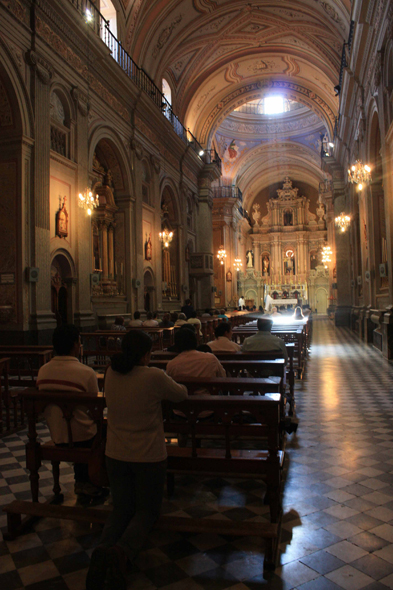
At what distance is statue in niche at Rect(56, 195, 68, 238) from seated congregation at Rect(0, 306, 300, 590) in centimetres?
700

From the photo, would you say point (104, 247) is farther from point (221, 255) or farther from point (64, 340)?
point (221, 255)

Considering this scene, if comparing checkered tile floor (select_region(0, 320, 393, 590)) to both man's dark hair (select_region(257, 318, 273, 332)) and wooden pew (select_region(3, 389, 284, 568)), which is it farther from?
man's dark hair (select_region(257, 318, 273, 332))

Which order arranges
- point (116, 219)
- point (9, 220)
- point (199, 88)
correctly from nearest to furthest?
point (9, 220) < point (116, 219) < point (199, 88)

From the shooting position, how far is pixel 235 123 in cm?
3106

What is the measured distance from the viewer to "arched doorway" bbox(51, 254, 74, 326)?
10.5 meters

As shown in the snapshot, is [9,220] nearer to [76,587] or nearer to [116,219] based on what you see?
[116,219]

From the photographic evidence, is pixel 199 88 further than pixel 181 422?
Yes

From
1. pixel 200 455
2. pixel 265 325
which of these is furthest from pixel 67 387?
pixel 265 325

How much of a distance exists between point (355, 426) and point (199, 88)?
18.7 meters

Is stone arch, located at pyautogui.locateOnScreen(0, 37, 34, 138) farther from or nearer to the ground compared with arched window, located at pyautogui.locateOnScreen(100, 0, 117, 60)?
nearer to the ground

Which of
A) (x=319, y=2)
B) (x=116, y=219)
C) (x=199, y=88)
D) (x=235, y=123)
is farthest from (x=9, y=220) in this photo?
(x=235, y=123)

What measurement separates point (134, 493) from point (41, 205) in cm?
778

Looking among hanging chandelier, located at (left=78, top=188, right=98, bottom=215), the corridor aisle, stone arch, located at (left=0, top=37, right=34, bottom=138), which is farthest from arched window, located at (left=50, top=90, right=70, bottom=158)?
the corridor aisle

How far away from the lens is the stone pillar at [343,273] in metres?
20.6
